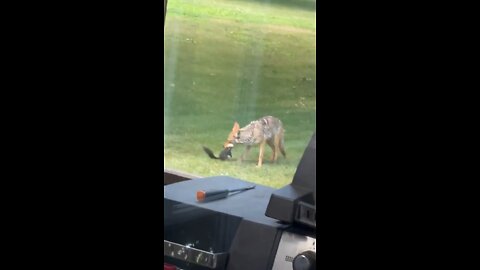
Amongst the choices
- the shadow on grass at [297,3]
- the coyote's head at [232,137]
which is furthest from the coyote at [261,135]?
the shadow on grass at [297,3]

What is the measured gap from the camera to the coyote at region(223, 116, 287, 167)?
3.31 feet

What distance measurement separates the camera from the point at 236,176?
1.09m

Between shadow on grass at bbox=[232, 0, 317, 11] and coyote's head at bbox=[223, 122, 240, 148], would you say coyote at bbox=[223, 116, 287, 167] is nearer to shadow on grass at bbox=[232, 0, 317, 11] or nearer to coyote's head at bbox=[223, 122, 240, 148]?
coyote's head at bbox=[223, 122, 240, 148]

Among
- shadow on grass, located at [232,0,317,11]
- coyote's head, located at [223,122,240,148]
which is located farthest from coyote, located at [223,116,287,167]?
shadow on grass, located at [232,0,317,11]

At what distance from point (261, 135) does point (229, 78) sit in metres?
0.19

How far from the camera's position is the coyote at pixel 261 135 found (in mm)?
1008

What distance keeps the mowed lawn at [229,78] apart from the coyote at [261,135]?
13 mm

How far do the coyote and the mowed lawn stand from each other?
1 centimetres

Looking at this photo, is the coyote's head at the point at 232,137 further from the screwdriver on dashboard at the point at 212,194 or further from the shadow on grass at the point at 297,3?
the shadow on grass at the point at 297,3
